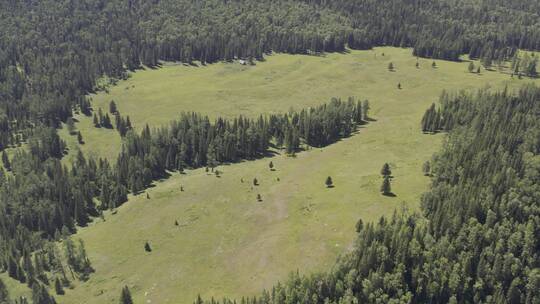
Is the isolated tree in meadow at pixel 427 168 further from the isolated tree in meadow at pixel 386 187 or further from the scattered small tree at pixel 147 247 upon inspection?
the scattered small tree at pixel 147 247

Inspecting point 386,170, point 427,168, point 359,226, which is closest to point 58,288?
point 359,226

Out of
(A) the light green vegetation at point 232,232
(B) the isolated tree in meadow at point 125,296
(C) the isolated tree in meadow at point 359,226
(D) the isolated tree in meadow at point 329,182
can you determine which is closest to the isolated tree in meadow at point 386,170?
(A) the light green vegetation at point 232,232

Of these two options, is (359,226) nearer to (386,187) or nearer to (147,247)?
(386,187)

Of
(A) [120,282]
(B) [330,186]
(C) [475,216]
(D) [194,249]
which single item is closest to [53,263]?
(A) [120,282]

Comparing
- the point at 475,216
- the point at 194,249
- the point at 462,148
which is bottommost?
the point at 194,249

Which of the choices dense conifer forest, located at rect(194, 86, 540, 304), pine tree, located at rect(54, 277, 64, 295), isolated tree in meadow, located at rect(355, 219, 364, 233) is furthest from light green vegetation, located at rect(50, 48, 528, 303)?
dense conifer forest, located at rect(194, 86, 540, 304)

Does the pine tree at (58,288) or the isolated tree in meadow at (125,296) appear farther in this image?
the pine tree at (58,288)

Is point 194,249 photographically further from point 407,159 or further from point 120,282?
point 407,159

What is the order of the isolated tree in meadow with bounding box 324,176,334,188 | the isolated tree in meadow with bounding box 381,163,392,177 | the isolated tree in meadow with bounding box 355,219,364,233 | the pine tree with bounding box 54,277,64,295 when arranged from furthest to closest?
1. the isolated tree in meadow with bounding box 324,176,334,188
2. the isolated tree in meadow with bounding box 381,163,392,177
3. the pine tree with bounding box 54,277,64,295
4. the isolated tree in meadow with bounding box 355,219,364,233

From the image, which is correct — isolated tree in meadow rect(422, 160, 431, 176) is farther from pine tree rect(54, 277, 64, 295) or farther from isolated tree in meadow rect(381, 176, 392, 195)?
pine tree rect(54, 277, 64, 295)
